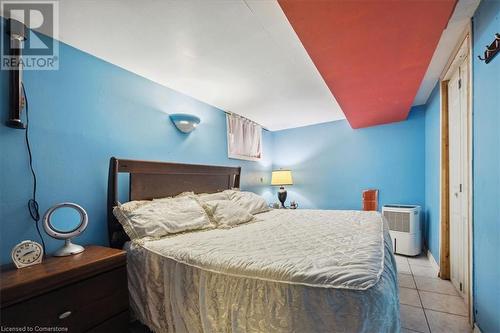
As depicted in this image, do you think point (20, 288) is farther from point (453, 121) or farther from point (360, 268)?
point (453, 121)

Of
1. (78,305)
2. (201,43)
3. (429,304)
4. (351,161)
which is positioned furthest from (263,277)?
(351,161)

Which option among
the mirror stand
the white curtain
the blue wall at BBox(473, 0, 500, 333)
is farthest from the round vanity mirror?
the blue wall at BBox(473, 0, 500, 333)

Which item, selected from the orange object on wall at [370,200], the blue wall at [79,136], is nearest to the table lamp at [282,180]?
the orange object on wall at [370,200]

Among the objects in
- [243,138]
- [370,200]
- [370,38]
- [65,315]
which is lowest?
[65,315]

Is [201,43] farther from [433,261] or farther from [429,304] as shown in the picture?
[433,261]

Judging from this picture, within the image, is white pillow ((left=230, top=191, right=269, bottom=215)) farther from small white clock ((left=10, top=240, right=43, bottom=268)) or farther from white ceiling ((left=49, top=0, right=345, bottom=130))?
small white clock ((left=10, top=240, right=43, bottom=268))

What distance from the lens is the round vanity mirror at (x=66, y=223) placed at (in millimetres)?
1420

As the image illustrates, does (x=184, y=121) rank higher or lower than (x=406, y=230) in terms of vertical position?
higher

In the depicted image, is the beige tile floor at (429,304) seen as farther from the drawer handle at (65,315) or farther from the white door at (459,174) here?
the drawer handle at (65,315)

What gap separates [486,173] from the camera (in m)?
1.35

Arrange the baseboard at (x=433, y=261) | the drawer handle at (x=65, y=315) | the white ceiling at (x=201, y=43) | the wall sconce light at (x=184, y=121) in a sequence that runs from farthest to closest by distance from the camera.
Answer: the baseboard at (x=433, y=261), the wall sconce light at (x=184, y=121), the white ceiling at (x=201, y=43), the drawer handle at (x=65, y=315)

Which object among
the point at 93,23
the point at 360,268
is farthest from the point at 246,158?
the point at 360,268

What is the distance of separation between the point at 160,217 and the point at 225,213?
2.15 feet

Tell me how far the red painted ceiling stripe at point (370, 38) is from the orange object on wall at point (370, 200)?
1.85 m
